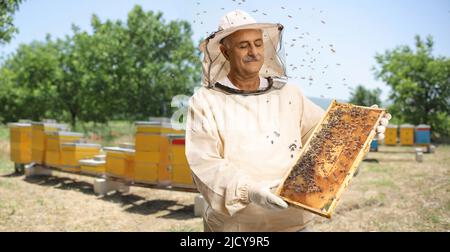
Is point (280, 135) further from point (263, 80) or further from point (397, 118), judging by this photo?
point (397, 118)

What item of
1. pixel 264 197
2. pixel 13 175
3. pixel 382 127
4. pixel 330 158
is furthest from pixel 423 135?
pixel 264 197

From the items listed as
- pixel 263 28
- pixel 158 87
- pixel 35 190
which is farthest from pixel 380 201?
pixel 158 87

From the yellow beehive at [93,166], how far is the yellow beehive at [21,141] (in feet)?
8.84

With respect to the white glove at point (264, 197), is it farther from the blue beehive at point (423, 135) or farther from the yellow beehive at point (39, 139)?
the blue beehive at point (423, 135)

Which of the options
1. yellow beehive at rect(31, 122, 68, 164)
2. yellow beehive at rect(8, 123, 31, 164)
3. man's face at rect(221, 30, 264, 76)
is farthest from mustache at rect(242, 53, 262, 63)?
yellow beehive at rect(8, 123, 31, 164)

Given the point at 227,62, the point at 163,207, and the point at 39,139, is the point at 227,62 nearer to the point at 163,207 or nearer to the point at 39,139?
the point at 163,207

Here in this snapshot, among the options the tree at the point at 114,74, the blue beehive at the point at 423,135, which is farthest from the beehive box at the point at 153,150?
the tree at the point at 114,74

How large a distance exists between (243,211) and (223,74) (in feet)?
2.31

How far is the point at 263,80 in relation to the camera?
1971mm

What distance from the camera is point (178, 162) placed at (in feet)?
21.3

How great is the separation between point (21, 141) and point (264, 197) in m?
10.0

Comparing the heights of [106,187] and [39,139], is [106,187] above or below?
below

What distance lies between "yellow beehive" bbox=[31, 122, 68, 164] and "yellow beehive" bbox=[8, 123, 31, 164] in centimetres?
30

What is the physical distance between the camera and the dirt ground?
5.47 m
